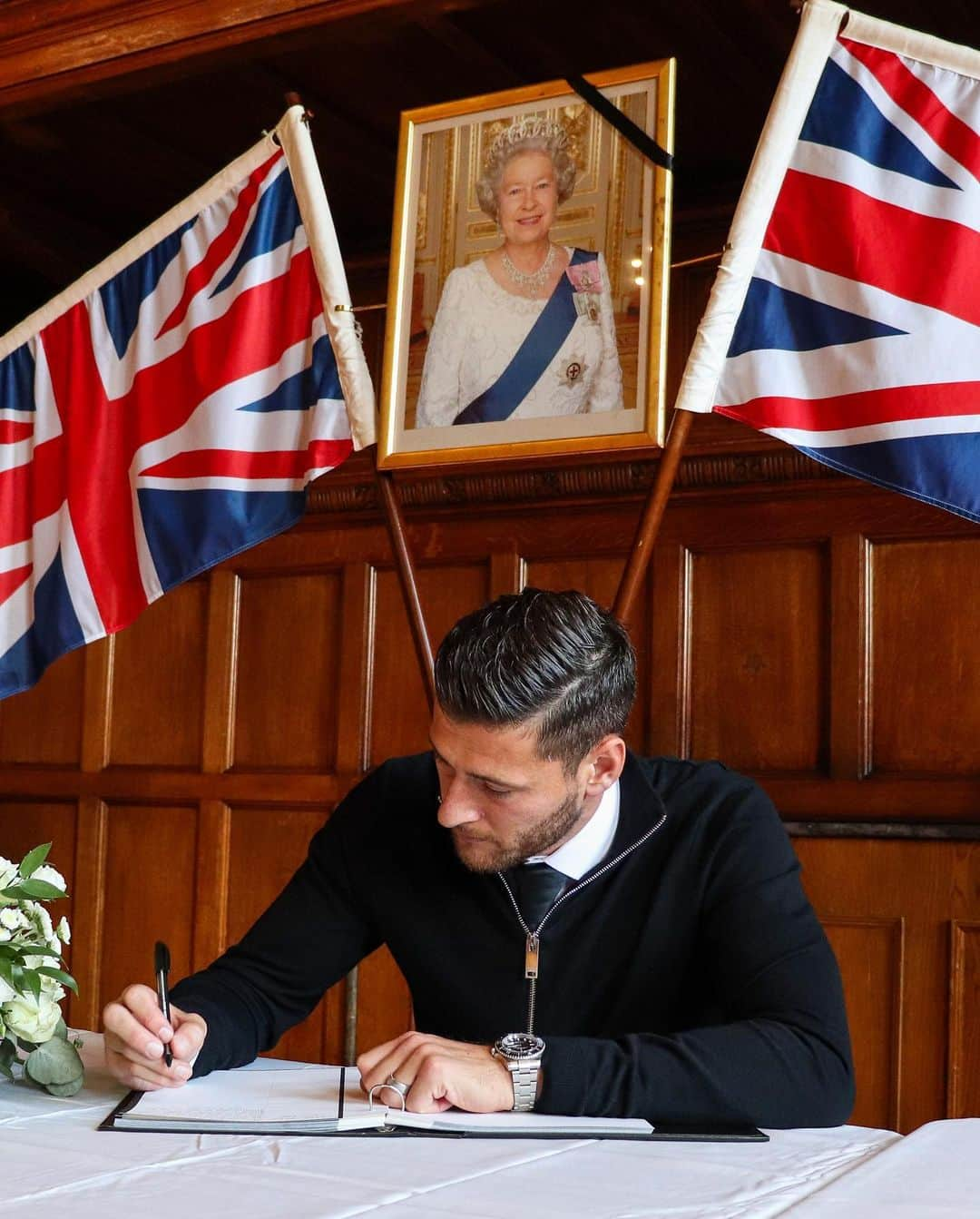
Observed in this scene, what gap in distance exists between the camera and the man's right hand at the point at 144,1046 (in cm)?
162

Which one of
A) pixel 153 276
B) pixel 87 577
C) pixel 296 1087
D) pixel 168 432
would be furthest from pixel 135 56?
pixel 296 1087

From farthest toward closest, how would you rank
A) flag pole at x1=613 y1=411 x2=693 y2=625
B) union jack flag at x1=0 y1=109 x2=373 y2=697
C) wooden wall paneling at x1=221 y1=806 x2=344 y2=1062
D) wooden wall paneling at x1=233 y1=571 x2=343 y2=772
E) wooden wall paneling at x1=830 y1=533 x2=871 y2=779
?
wooden wall paneling at x1=233 y1=571 x2=343 y2=772 → wooden wall paneling at x1=221 y1=806 x2=344 y2=1062 → wooden wall paneling at x1=830 y1=533 x2=871 y2=779 → union jack flag at x1=0 y1=109 x2=373 y2=697 → flag pole at x1=613 y1=411 x2=693 y2=625

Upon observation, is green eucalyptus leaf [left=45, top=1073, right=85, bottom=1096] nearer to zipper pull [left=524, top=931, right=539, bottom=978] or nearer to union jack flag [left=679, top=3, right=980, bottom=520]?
zipper pull [left=524, top=931, right=539, bottom=978]

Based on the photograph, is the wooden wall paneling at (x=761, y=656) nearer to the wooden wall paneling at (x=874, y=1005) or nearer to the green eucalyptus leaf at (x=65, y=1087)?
the wooden wall paneling at (x=874, y=1005)

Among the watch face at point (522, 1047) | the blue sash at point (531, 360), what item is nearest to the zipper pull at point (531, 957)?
the watch face at point (522, 1047)

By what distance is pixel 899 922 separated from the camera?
3.23 m

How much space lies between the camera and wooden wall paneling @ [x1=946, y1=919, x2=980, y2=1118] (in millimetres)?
3094

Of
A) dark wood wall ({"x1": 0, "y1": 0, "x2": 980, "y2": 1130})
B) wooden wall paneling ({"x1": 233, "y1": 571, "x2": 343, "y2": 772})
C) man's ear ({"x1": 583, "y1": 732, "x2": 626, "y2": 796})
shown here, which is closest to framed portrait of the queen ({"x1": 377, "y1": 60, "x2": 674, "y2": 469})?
dark wood wall ({"x1": 0, "y1": 0, "x2": 980, "y2": 1130})

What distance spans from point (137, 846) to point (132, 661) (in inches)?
22.1

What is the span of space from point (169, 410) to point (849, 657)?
1654 millimetres

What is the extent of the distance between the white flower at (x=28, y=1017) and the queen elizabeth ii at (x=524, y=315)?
57.1 inches

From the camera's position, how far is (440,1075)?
150 cm

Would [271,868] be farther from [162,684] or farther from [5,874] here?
[5,874]

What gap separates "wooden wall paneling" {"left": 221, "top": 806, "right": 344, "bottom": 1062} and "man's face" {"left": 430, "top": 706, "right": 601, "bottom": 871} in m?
2.16
